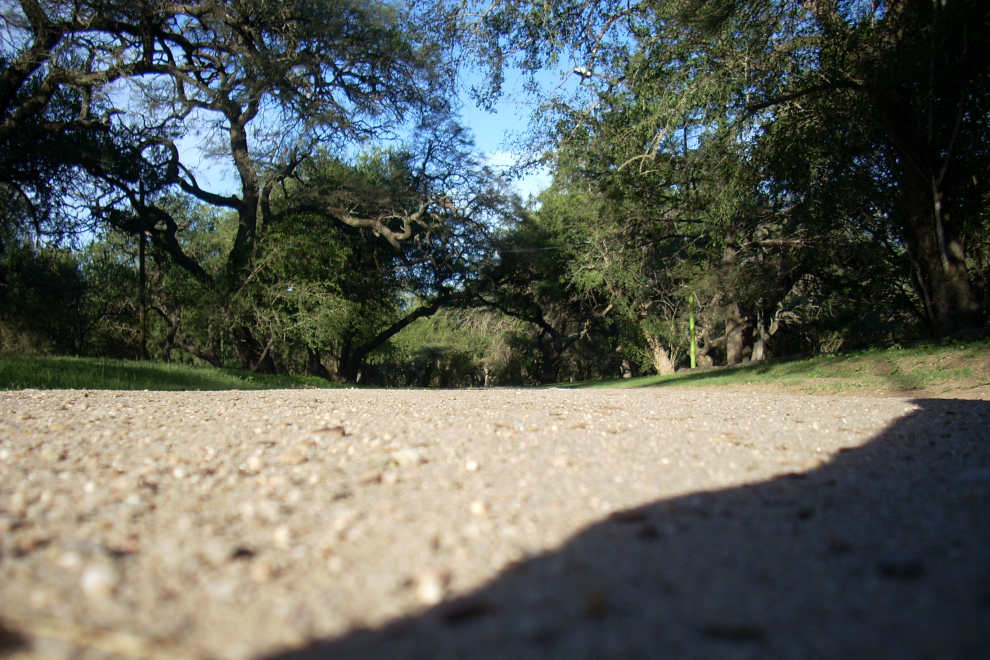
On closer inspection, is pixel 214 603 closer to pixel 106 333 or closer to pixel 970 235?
pixel 970 235

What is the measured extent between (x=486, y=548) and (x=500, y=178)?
1947 cm

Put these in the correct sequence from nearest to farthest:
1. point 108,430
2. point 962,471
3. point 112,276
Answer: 1. point 962,471
2. point 108,430
3. point 112,276

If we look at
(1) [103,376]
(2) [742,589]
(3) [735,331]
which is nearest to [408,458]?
(2) [742,589]

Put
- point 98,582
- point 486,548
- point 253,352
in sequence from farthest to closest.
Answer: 1. point 253,352
2. point 486,548
3. point 98,582

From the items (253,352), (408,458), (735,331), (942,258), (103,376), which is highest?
(942,258)

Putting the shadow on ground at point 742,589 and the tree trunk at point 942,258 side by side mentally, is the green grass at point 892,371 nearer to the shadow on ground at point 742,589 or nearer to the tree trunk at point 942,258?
the tree trunk at point 942,258

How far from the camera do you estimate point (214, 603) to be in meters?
1.49

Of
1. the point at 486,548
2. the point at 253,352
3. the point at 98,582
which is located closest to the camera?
the point at 98,582

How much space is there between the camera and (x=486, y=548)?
1.88 metres

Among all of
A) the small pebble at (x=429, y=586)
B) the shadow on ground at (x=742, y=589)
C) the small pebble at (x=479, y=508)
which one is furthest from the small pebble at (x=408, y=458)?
the small pebble at (x=429, y=586)

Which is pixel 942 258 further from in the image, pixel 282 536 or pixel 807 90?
pixel 282 536

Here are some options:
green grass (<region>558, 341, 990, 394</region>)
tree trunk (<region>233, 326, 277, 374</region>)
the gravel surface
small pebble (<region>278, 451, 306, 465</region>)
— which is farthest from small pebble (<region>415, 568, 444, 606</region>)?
tree trunk (<region>233, 326, 277, 374</region>)

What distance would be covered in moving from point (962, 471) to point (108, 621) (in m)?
3.52

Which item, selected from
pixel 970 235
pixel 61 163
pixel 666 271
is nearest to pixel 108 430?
pixel 61 163
